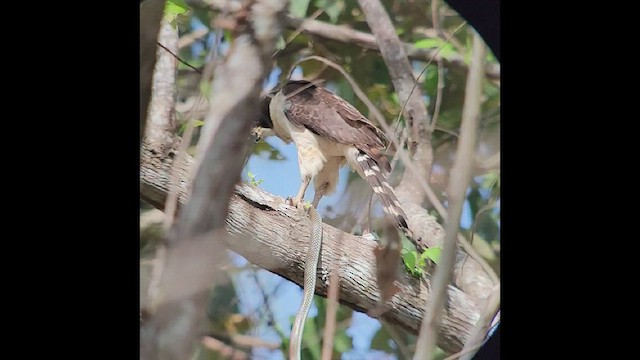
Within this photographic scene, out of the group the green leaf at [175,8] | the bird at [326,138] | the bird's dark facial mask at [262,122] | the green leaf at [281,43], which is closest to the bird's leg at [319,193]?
the bird at [326,138]

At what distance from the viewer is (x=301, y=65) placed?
4.82 feet

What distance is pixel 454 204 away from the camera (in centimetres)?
146

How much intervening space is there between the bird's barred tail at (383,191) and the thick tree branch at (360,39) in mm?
176

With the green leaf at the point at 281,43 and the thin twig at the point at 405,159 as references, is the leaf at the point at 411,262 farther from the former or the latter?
the green leaf at the point at 281,43

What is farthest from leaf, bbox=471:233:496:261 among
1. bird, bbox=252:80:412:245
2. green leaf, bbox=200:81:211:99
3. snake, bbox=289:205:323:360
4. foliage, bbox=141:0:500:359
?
green leaf, bbox=200:81:211:99

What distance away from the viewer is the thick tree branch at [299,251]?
4.64 feet

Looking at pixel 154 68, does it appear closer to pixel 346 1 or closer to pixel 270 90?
pixel 270 90

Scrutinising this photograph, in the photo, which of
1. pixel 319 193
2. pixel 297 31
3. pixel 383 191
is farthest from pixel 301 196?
pixel 297 31

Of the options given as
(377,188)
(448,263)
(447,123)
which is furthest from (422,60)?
(448,263)

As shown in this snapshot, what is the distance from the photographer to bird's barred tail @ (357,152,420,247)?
59.3 inches

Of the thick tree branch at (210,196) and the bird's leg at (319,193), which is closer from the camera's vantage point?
the thick tree branch at (210,196)

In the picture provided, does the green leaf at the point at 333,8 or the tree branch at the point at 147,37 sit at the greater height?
the green leaf at the point at 333,8

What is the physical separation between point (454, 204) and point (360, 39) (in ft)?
0.97

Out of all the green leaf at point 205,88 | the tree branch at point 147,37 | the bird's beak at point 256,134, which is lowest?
the bird's beak at point 256,134
